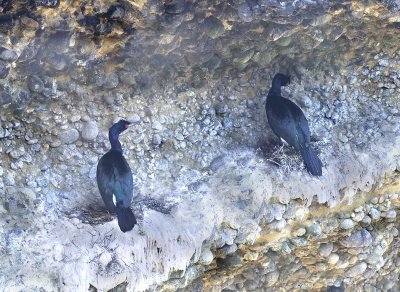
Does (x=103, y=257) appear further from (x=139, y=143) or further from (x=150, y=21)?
(x=150, y=21)

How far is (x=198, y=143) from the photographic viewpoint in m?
6.71

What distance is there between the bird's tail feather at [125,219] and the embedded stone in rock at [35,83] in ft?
3.43

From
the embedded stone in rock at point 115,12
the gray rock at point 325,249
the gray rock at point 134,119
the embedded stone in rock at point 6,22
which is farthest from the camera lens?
the gray rock at point 325,249

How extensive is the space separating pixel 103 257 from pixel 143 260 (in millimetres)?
310

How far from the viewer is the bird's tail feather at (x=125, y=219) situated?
573 centimetres

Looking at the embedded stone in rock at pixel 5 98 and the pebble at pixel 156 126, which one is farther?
the pebble at pixel 156 126

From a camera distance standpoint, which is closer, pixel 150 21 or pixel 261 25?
pixel 150 21

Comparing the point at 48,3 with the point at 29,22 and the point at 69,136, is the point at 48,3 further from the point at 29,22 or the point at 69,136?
the point at 69,136

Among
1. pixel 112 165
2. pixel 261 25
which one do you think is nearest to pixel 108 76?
pixel 112 165

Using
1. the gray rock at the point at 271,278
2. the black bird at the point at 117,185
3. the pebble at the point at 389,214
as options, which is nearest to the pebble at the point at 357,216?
the pebble at the point at 389,214

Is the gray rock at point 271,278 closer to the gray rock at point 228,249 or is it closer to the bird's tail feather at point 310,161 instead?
the gray rock at point 228,249

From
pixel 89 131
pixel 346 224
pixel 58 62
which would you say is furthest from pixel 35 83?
pixel 346 224

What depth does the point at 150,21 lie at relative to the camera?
5.85 m

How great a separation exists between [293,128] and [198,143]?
76 cm
